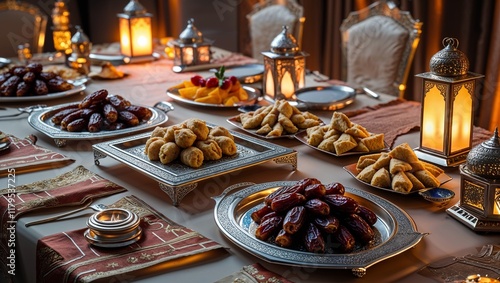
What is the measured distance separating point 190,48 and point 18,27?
48.2 inches

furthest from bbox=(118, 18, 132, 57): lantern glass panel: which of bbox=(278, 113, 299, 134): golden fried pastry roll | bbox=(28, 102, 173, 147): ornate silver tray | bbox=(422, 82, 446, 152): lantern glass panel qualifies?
bbox=(422, 82, 446, 152): lantern glass panel

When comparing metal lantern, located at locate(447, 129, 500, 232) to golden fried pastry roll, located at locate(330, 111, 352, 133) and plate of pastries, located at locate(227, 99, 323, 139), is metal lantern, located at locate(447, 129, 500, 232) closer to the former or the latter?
golden fried pastry roll, located at locate(330, 111, 352, 133)

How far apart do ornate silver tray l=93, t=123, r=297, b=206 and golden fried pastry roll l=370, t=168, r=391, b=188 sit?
21cm

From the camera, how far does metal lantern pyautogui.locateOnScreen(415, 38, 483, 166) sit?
4.75 feet

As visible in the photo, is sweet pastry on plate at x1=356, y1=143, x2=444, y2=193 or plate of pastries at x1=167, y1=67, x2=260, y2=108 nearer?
sweet pastry on plate at x1=356, y1=143, x2=444, y2=193

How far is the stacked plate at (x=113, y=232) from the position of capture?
3.61ft

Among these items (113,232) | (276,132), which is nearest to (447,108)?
(276,132)

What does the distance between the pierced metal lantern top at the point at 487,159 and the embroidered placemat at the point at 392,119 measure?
0.49 metres

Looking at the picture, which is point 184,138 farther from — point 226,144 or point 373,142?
point 373,142

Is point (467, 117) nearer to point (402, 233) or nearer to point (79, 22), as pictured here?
point (402, 233)

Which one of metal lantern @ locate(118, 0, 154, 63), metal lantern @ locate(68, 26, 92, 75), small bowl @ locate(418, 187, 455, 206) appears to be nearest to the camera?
small bowl @ locate(418, 187, 455, 206)

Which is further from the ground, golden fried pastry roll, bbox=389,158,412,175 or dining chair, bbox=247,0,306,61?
dining chair, bbox=247,0,306,61

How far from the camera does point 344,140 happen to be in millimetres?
1550

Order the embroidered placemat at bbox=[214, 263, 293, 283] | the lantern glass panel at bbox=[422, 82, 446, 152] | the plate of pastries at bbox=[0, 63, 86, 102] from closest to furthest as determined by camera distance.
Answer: the embroidered placemat at bbox=[214, 263, 293, 283]
the lantern glass panel at bbox=[422, 82, 446, 152]
the plate of pastries at bbox=[0, 63, 86, 102]
